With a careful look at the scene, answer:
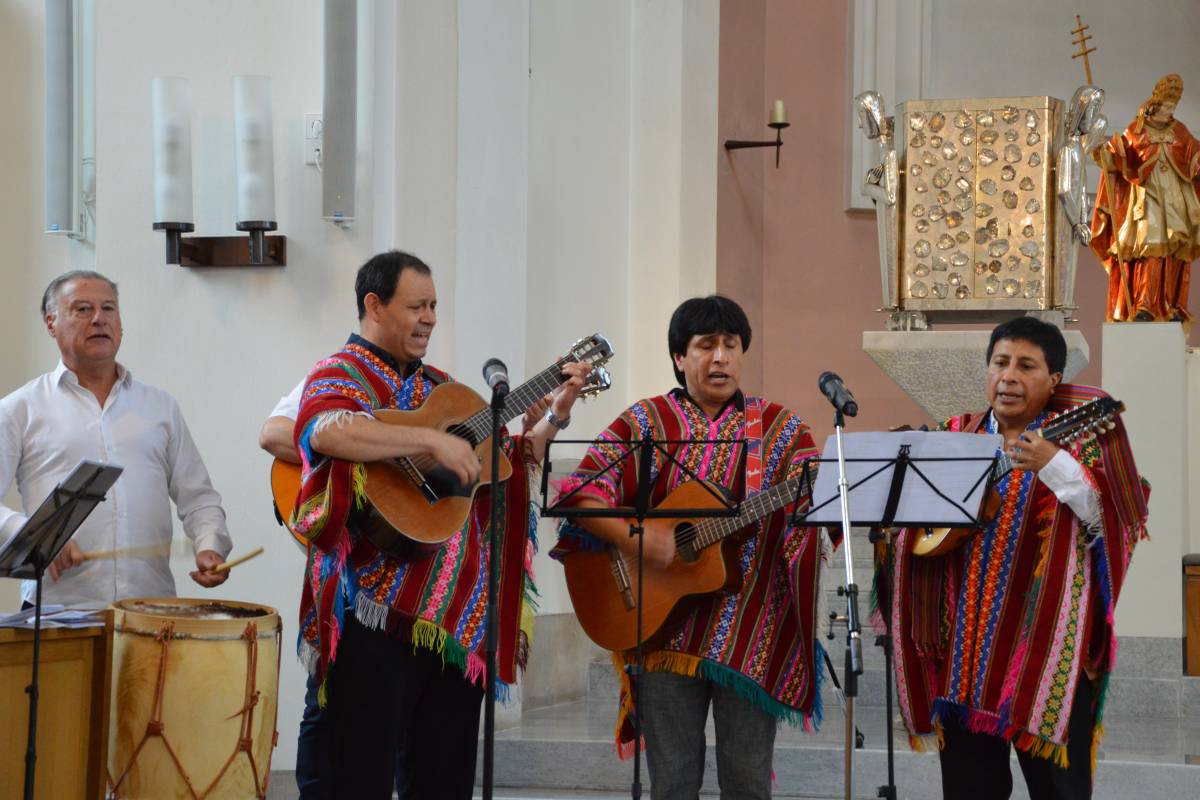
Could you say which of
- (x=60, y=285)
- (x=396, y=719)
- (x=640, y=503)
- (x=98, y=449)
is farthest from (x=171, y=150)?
(x=396, y=719)

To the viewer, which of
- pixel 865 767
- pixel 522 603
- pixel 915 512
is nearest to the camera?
pixel 915 512

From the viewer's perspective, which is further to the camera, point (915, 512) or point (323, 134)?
point (323, 134)

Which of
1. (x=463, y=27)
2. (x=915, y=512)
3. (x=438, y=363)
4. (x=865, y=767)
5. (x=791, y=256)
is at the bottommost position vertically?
(x=865, y=767)

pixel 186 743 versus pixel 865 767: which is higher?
pixel 186 743

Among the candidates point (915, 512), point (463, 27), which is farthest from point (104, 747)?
point (463, 27)

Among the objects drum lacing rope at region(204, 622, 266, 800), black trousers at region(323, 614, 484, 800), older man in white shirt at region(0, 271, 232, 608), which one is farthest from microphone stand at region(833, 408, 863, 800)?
older man in white shirt at region(0, 271, 232, 608)

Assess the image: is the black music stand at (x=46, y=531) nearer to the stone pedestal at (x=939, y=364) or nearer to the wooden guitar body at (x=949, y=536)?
the wooden guitar body at (x=949, y=536)

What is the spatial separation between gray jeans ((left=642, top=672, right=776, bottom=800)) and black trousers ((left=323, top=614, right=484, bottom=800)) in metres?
0.43

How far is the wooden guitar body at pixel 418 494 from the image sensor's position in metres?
3.28

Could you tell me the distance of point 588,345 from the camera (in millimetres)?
3627

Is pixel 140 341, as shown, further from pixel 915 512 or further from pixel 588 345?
pixel 915 512

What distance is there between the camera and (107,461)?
4.19m

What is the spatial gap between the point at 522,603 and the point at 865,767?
6.26 ft

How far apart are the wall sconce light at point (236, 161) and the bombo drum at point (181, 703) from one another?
1661 millimetres
